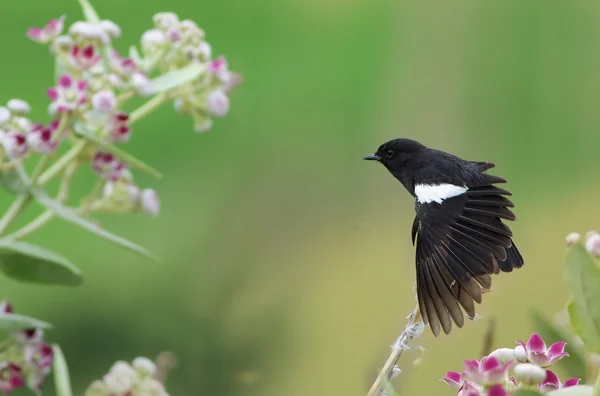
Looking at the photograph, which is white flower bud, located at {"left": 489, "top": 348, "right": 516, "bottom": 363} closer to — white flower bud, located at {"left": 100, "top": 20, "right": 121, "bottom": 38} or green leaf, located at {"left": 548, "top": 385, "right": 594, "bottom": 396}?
green leaf, located at {"left": 548, "top": 385, "right": 594, "bottom": 396}

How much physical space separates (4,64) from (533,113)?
1.17 m

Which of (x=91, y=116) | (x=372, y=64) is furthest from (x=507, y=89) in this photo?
(x=91, y=116)

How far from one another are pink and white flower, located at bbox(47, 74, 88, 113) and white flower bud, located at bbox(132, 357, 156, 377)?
0.14 m

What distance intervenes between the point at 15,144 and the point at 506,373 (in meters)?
0.28

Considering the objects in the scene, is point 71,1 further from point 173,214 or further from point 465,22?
point 465,22

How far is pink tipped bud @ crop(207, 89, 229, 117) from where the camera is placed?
49 centimetres

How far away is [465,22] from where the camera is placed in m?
1.86

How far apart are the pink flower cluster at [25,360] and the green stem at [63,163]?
0.08m

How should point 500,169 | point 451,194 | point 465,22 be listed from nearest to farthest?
point 451,194 → point 500,169 → point 465,22

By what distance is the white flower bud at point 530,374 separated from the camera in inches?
10.5

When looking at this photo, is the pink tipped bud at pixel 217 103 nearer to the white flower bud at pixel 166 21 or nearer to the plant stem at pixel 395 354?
the white flower bud at pixel 166 21

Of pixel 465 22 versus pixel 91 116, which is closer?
pixel 91 116

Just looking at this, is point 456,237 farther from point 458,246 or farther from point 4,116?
point 4,116

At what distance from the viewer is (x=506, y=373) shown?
284mm
